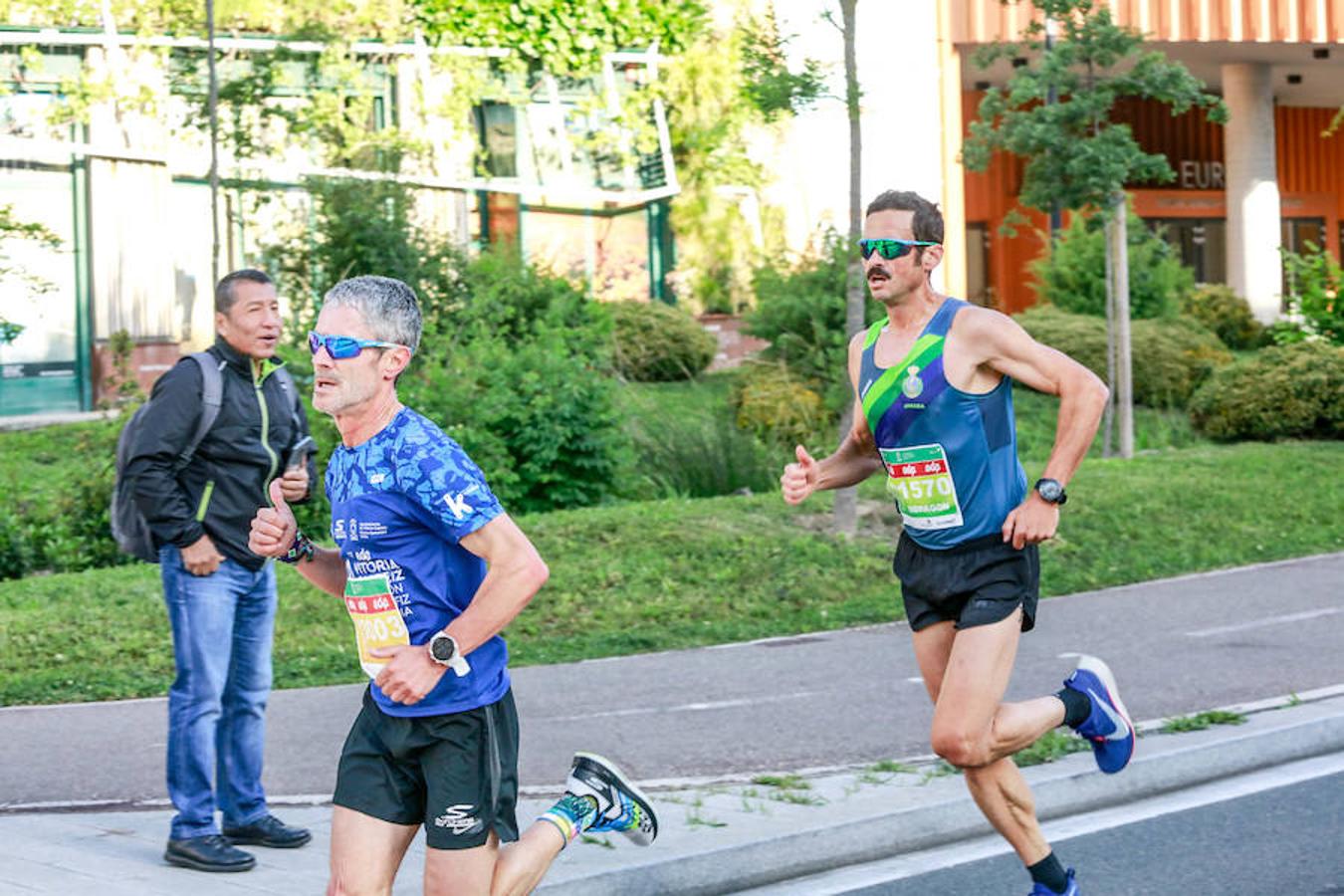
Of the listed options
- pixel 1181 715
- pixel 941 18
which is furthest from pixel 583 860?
pixel 941 18

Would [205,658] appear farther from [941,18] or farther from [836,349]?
[941,18]

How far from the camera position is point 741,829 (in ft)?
22.1

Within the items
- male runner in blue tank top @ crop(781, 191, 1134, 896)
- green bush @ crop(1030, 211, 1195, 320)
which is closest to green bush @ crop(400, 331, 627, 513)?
male runner in blue tank top @ crop(781, 191, 1134, 896)

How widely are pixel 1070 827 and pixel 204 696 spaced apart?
3.10 m

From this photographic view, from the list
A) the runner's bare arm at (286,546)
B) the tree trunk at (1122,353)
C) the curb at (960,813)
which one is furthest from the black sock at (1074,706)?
the tree trunk at (1122,353)

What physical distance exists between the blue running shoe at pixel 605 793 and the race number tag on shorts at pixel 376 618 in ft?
3.27

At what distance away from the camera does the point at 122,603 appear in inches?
473

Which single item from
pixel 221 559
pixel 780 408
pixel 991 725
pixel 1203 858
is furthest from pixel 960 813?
pixel 780 408

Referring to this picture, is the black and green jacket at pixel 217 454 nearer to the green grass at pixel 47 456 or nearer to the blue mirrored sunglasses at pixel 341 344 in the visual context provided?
the blue mirrored sunglasses at pixel 341 344

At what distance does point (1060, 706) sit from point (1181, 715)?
3155 millimetres

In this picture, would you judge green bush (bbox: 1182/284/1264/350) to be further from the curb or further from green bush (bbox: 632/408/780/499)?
the curb

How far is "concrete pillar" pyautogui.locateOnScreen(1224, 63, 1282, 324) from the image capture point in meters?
43.3

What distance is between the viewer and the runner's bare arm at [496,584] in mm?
4277

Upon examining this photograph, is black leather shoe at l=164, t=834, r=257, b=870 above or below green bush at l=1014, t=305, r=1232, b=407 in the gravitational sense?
below
